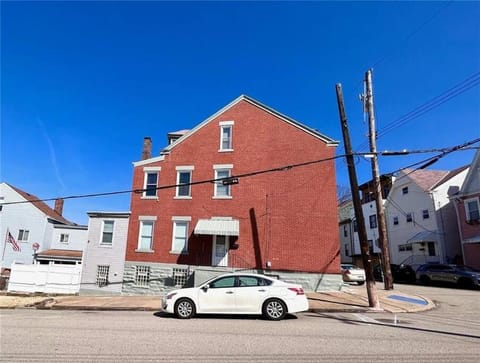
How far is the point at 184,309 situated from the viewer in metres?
10.9

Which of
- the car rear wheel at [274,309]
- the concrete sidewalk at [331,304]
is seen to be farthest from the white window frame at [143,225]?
the car rear wheel at [274,309]

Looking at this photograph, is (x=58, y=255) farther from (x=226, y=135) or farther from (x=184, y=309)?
(x=184, y=309)

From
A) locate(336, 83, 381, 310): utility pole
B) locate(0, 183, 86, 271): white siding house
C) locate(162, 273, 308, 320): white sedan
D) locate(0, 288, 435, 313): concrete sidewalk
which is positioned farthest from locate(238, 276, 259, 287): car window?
locate(0, 183, 86, 271): white siding house

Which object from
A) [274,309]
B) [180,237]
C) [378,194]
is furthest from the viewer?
[180,237]

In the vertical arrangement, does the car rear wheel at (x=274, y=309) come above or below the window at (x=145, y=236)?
below

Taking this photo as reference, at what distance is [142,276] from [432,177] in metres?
30.3

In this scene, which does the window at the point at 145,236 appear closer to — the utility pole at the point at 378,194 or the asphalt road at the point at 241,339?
the asphalt road at the point at 241,339

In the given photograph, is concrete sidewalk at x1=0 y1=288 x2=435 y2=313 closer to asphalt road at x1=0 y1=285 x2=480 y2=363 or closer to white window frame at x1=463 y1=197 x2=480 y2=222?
asphalt road at x1=0 y1=285 x2=480 y2=363

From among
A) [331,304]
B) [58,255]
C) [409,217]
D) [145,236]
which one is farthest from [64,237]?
[409,217]

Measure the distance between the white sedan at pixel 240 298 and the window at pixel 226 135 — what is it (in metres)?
11.8

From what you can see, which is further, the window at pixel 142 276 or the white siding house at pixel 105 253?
the white siding house at pixel 105 253

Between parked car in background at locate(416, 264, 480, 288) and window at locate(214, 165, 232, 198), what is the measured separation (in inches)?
673

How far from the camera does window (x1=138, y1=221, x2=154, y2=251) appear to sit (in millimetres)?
20641

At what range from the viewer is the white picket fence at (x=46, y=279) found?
2025 centimetres
